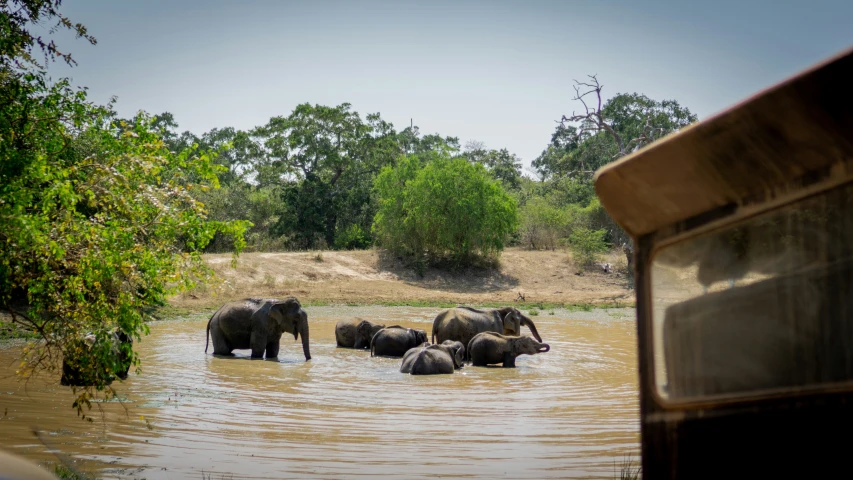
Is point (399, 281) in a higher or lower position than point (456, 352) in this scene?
higher


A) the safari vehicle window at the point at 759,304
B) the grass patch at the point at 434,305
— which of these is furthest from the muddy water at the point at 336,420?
the grass patch at the point at 434,305

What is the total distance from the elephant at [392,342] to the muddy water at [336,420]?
1.59 feet

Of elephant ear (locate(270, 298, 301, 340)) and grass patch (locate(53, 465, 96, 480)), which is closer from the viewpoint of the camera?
grass patch (locate(53, 465, 96, 480))

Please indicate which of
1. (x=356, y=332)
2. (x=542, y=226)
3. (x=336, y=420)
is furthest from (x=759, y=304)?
(x=542, y=226)

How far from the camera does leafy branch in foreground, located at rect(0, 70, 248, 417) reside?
750 cm

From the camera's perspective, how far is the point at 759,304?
323 centimetres

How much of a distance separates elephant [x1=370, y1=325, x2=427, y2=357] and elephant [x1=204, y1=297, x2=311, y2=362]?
1.62m

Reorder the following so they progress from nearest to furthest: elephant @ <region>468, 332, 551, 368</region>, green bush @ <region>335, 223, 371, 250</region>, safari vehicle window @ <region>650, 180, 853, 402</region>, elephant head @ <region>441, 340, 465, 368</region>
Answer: safari vehicle window @ <region>650, 180, 853, 402</region> → elephant head @ <region>441, 340, 465, 368</region> → elephant @ <region>468, 332, 551, 368</region> → green bush @ <region>335, 223, 371, 250</region>

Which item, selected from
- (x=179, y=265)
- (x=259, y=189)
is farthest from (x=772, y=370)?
(x=259, y=189)

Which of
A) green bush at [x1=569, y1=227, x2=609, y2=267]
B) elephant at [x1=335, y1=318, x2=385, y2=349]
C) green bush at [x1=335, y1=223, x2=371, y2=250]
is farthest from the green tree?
elephant at [x1=335, y1=318, x2=385, y2=349]

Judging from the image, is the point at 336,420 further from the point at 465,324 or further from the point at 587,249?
the point at 587,249

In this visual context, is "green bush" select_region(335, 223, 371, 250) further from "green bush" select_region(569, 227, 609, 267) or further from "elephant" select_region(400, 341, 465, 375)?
"elephant" select_region(400, 341, 465, 375)

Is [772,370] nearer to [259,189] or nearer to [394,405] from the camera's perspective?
[394,405]

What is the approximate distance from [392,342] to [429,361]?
2825mm
